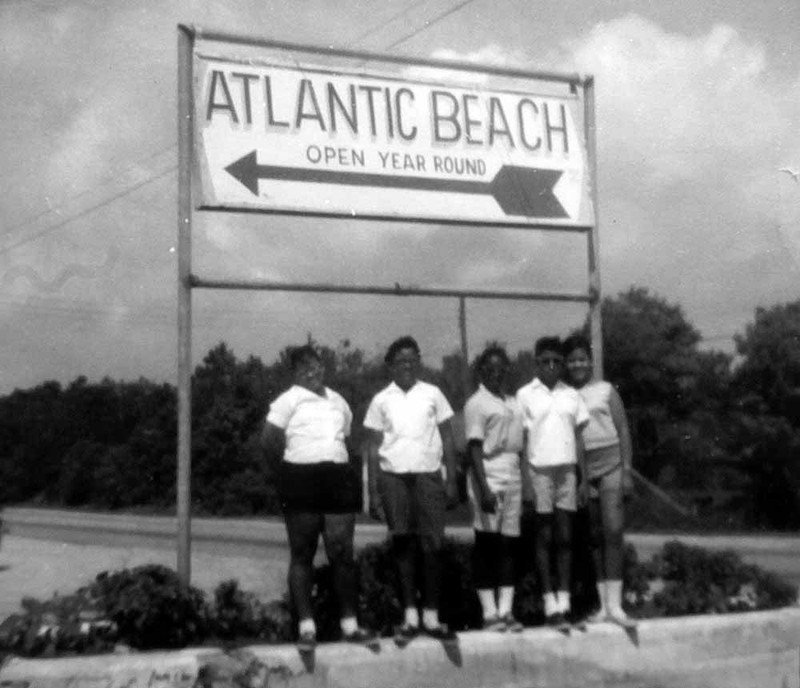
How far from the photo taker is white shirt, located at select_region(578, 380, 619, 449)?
24.8ft

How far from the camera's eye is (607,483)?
752cm

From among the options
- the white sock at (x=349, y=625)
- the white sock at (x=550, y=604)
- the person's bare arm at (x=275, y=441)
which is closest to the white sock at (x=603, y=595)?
the white sock at (x=550, y=604)

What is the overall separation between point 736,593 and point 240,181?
4.22 metres

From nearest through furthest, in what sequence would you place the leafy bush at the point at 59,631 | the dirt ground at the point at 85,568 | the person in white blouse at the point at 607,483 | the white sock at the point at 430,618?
the leafy bush at the point at 59,631 < the white sock at the point at 430,618 < the person in white blouse at the point at 607,483 < the dirt ground at the point at 85,568

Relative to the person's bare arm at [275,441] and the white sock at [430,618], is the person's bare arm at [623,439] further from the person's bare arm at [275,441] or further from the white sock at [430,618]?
the person's bare arm at [275,441]

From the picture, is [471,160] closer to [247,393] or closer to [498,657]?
[498,657]

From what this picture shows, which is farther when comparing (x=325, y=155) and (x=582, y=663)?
(x=325, y=155)

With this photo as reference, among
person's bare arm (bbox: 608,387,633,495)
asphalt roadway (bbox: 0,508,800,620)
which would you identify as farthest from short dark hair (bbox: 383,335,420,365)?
asphalt roadway (bbox: 0,508,800,620)

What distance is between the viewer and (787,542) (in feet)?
81.3

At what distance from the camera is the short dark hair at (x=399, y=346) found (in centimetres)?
712

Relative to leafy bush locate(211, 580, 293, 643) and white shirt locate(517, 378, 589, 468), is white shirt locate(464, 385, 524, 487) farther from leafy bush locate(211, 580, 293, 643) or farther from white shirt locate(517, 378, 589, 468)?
leafy bush locate(211, 580, 293, 643)

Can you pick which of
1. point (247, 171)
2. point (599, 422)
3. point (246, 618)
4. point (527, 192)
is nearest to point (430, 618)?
point (246, 618)

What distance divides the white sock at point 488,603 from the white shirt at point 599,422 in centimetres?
112

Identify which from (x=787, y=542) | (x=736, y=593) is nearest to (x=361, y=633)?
(x=736, y=593)
